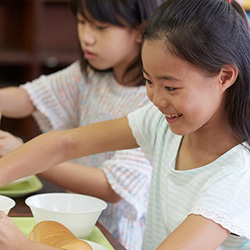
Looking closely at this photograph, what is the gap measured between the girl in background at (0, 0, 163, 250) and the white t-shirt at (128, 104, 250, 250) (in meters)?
0.24

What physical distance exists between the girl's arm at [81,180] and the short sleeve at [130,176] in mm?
23

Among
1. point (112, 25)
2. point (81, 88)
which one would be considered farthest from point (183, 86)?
point (81, 88)

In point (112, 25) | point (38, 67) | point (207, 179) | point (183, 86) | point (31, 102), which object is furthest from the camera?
point (38, 67)

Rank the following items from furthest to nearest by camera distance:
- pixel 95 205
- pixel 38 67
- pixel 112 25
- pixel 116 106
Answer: pixel 38 67 < pixel 116 106 < pixel 112 25 < pixel 95 205

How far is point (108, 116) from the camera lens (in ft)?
5.57

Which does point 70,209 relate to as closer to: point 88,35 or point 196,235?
point 196,235

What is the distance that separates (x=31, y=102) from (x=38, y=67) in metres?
1.56

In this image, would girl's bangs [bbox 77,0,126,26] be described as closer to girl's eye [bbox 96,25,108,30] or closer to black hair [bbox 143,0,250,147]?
girl's eye [bbox 96,25,108,30]

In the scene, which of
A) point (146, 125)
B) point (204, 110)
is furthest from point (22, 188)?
point (204, 110)

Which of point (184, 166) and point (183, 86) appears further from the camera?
point (184, 166)

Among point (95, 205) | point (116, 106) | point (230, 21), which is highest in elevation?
point (230, 21)

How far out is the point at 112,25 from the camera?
5.12 feet

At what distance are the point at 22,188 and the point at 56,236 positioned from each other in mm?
431

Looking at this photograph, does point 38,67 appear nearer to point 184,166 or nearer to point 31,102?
point 31,102
